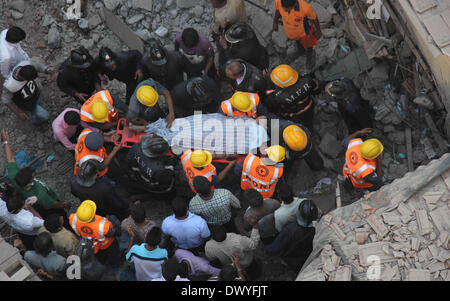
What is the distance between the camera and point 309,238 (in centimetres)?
568

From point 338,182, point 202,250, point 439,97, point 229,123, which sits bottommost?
point 338,182

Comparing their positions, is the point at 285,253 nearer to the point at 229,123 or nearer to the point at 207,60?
the point at 229,123

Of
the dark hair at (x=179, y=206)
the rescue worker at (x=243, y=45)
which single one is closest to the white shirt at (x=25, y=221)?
the dark hair at (x=179, y=206)

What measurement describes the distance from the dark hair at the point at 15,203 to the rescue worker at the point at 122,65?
2.59 meters

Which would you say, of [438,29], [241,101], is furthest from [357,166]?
[438,29]

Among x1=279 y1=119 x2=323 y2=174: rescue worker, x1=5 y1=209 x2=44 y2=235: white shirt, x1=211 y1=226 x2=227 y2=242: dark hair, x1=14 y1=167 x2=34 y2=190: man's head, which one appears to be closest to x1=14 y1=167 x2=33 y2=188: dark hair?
x1=14 y1=167 x2=34 y2=190: man's head

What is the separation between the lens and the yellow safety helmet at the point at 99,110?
6766mm

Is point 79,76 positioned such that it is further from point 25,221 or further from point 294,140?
point 294,140

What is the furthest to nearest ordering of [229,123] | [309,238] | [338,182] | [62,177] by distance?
1. [62,177]
2. [338,182]
3. [229,123]
4. [309,238]

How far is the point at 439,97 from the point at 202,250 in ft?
13.4

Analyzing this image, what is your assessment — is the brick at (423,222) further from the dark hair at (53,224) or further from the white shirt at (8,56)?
the white shirt at (8,56)

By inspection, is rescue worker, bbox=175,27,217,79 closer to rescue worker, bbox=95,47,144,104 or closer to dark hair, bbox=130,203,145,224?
rescue worker, bbox=95,47,144,104

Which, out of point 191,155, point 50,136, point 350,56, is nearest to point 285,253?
point 191,155

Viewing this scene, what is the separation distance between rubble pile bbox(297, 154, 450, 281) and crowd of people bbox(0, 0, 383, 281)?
1.23 ft
